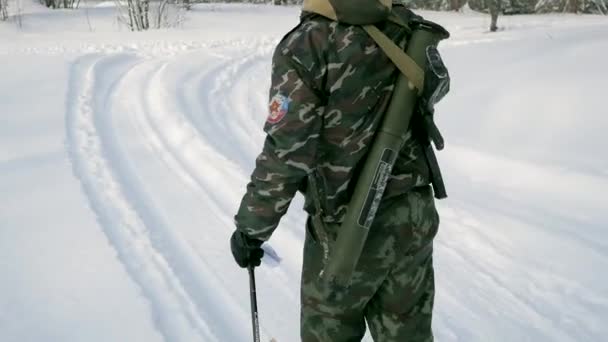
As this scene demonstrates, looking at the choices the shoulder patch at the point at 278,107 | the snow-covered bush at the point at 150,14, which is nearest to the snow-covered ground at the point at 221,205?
the shoulder patch at the point at 278,107

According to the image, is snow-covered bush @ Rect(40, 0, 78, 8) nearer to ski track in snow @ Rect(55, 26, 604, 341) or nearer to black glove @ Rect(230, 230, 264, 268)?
ski track in snow @ Rect(55, 26, 604, 341)

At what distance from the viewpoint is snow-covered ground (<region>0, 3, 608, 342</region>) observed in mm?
2734

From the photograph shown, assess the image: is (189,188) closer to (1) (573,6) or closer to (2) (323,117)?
(2) (323,117)

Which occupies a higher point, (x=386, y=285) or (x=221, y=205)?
(x=386, y=285)

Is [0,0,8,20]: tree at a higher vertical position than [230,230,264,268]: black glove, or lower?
lower

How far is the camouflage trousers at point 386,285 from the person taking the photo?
1.73 meters

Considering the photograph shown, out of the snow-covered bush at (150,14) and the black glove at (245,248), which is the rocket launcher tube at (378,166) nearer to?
the black glove at (245,248)

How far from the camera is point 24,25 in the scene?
14.7 metres

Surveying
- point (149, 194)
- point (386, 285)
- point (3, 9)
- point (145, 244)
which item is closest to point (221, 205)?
point (149, 194)

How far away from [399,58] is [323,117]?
247mm

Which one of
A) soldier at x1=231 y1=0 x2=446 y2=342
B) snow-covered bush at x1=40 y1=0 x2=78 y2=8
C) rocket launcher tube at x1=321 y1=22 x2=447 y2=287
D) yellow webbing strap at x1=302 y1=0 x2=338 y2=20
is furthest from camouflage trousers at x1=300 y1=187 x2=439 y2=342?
snow-covered bush at x1=40 y1=0 x2=78 y2=8

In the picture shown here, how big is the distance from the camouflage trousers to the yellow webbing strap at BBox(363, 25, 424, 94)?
0.35 meters

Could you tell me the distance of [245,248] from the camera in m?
1.79

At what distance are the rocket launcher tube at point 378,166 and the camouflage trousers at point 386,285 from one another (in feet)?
0.34
